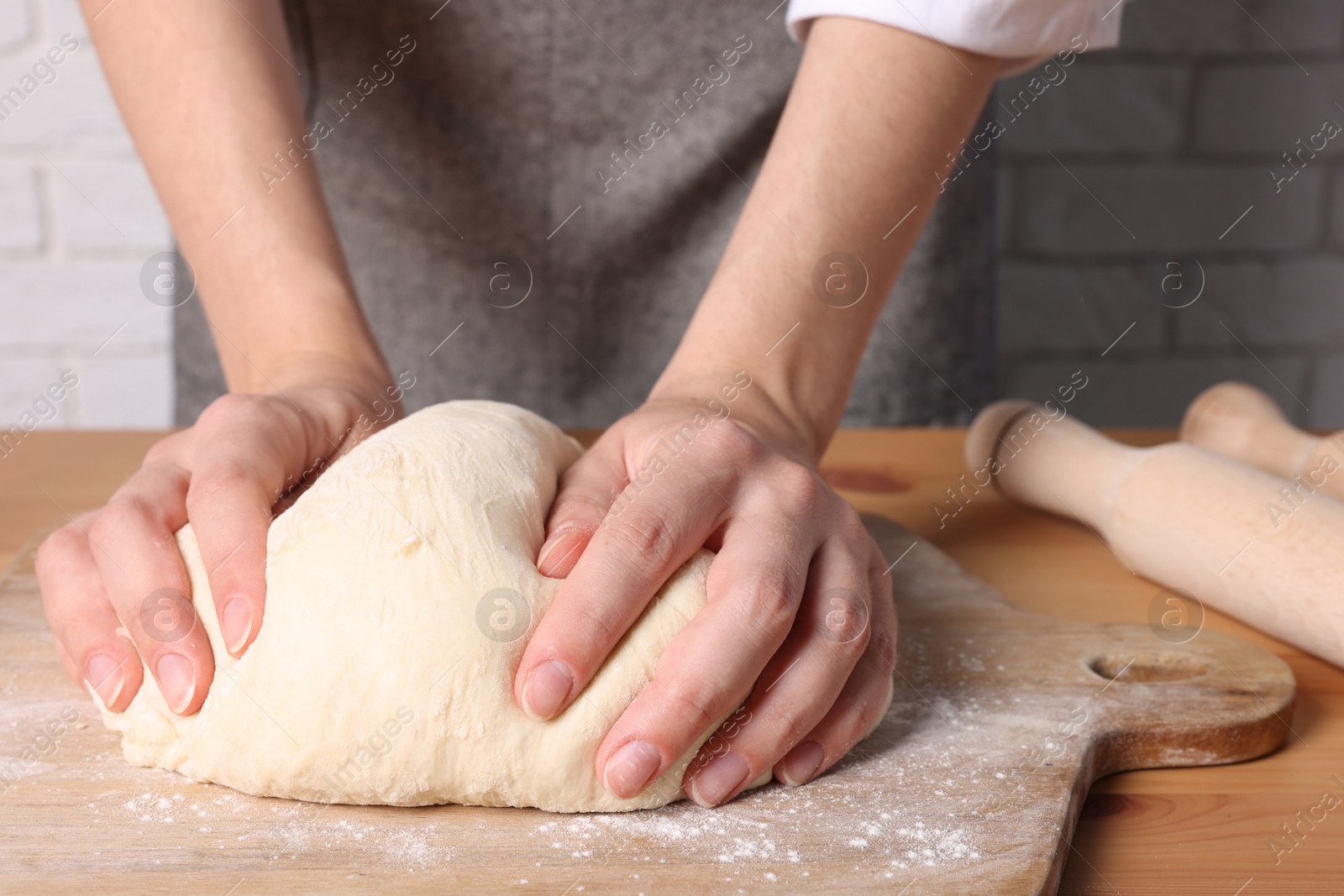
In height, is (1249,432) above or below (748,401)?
below

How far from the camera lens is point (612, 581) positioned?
78 centimetres

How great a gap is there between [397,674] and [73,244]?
178 centimetres

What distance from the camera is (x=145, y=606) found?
83 centimetres

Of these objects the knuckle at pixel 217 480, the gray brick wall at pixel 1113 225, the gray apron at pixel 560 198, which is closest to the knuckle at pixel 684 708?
the knuckle at pixel 217 480

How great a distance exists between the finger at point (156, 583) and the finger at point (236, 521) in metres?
0.03

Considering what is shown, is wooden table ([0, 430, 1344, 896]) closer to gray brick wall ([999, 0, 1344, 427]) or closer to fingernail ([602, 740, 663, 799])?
A: fingernail ([602, 740, 663, 799])

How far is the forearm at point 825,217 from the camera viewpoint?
106 centimetres

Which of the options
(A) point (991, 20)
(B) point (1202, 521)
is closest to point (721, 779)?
(B) point (1202, 521)

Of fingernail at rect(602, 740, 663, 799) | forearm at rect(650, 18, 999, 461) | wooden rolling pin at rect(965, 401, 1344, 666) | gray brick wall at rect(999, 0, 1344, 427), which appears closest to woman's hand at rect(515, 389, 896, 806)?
fingernail at rect(602, 740, 663, 799)

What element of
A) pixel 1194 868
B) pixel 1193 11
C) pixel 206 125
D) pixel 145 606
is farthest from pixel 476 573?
pixel 1193 11

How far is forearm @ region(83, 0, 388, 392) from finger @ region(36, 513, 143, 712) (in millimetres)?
260

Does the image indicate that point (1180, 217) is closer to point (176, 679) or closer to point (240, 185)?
point (240, 185)

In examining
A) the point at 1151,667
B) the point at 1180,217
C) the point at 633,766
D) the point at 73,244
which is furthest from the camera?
the point at 1180,217

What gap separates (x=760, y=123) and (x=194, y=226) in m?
0.75
